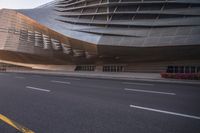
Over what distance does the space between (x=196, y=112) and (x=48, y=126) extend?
13.3 ft

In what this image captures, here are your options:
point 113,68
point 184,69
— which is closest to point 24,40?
point 113,68

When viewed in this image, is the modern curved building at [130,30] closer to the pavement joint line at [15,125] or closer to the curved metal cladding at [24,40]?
the curved metal cladding at [24,40]

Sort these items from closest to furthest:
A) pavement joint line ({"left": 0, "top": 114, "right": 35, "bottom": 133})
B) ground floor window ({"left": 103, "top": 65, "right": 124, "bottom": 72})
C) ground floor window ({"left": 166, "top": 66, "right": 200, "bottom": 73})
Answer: pavement joint line ({"left": 0, "top": 114, "right": 35, "bottom": 133}), ground floor window ({"left": 166, "top": 66, "right": 200, "bottom": 73}), ground floor window ({"left": 103, "top": 65, "right": 124, "bottom": 72})

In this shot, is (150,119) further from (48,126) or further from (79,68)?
(79,68)

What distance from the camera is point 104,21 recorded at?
28.2 meters

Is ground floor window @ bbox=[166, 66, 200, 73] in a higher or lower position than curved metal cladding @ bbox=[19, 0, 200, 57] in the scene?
lower

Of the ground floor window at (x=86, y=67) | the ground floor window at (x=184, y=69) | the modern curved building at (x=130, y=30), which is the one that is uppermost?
the modern curved building at (x=130, y=30)

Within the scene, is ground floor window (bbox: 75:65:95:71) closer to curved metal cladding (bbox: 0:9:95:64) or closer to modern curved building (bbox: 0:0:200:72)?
modern curved building (bbox: 0:0:200:72)

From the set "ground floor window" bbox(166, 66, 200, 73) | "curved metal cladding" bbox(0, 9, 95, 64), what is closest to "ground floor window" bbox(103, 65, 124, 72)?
"curved metal cladding" bbox(0, 9, 95, 64)

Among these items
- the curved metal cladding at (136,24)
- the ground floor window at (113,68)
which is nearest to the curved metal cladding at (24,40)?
the ground floor window at (113,68)

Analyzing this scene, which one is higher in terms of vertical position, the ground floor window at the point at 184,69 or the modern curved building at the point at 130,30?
the modern curved building at the point at 130,30

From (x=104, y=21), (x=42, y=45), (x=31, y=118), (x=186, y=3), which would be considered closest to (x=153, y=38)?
(x=186, y=3)

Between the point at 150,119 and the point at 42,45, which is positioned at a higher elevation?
the point at 42,45

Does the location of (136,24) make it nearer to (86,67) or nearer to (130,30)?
(130,30)
